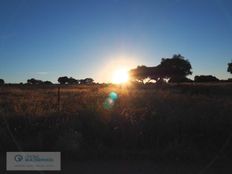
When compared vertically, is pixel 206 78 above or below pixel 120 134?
above

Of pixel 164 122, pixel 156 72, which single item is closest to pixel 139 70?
pixel 156 72

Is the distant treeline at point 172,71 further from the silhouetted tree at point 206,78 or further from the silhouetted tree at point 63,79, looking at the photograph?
the silhouetted tree at point 63,79

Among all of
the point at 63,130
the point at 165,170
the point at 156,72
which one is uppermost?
the point at 156,72

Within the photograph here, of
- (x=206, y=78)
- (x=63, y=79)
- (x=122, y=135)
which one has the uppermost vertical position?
(x=63, y=79)

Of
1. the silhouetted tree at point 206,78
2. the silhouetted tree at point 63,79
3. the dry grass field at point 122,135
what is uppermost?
the silhouetted tree at point 63,79

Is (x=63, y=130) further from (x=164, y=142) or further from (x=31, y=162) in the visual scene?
(x=164, y=142)

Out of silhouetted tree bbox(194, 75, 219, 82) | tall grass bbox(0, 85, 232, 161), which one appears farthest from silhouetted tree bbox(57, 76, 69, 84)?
tall grass bbox(0, 85, 232, 161)

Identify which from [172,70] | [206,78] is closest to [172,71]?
[172,70]

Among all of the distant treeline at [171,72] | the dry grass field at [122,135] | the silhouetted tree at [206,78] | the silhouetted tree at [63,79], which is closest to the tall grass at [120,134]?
the dry grass field at [122,135]

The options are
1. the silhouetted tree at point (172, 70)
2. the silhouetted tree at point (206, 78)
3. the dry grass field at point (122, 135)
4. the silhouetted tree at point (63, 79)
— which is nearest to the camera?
the dry grass field at point (122, 135)

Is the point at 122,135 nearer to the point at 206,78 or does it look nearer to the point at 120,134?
the point at 120,134

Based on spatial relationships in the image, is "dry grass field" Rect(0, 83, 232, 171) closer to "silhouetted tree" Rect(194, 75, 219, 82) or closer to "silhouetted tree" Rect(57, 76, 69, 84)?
"silhouetted tree" Rect(194, 75, 219, 82)

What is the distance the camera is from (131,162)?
317 inches

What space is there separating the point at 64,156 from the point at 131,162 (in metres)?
1.62
